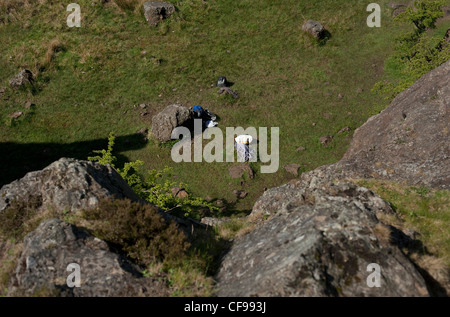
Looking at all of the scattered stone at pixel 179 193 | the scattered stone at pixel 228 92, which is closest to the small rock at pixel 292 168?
the scattered stone at pixel 179 193

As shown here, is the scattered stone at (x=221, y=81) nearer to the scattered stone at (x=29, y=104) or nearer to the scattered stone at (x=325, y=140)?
the scattered stone at (x=325, y=140)

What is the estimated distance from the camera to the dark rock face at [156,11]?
35.5 meters

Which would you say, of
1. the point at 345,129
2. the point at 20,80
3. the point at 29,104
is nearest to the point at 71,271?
the point at 345,129

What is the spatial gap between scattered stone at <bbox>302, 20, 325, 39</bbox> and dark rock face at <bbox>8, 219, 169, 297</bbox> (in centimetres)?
3034

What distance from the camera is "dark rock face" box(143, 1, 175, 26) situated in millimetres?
35531

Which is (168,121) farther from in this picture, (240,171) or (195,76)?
(195,76)

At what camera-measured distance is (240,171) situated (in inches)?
918

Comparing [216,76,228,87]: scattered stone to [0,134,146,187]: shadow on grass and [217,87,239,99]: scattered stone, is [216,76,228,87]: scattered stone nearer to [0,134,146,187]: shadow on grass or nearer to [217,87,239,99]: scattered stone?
[217,87,239,99]: scattered stone

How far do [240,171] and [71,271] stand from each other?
16.0 metres

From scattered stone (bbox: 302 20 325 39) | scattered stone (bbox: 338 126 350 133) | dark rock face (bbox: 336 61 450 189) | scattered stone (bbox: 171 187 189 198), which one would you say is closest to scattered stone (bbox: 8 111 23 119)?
scattered stone (bbox: 171 187 189 198)

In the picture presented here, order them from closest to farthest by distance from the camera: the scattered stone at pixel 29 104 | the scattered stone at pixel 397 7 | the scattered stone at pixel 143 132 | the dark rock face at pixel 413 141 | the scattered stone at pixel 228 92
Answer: the dark rock face at pixel 413 141 < the scattered stone at pixel 143 132 < the scattered stone at pixel 29 104 < the scattered stone at pixel 228 92 < the scattered stone at pixel 397 7

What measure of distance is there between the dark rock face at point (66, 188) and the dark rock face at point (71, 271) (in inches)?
51.5

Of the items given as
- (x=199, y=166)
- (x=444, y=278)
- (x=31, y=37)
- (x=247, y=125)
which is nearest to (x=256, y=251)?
(x=444, y=278)
